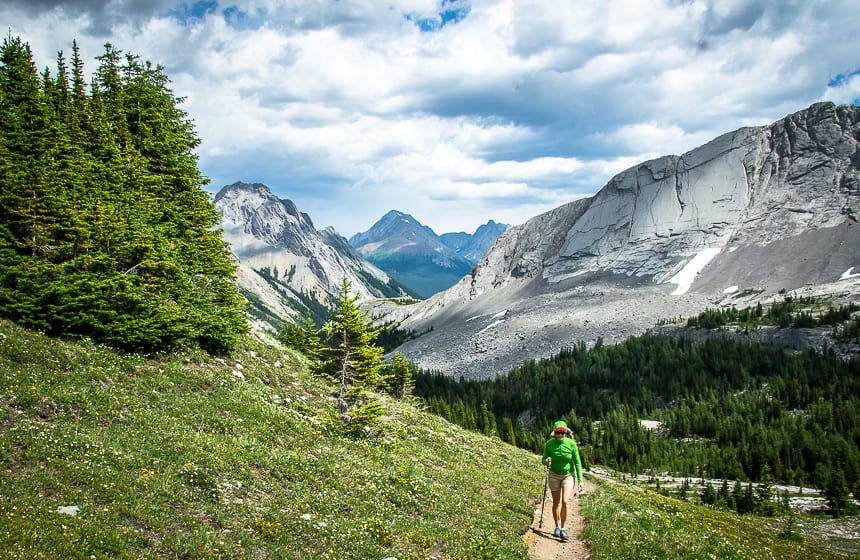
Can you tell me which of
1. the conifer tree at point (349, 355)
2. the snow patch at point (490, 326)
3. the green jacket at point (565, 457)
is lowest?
the snow patch at point (490, 326)

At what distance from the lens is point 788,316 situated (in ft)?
468

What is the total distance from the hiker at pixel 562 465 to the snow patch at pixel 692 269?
7365 inches

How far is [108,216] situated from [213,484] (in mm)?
18299

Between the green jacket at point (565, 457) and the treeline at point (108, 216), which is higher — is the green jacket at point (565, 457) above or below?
below

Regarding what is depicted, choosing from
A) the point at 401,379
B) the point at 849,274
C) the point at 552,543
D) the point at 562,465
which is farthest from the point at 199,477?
the point at 849,274

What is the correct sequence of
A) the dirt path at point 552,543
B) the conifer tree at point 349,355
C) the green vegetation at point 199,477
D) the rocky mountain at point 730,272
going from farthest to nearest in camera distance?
the rocky mountain at point 730,272 → the conifer tree at point 349,355 → the dirt path at point 552,543 → the green vegetation at point 199,477

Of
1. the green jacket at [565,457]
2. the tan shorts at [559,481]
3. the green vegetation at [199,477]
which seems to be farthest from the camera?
the tan shorts at [559,481]

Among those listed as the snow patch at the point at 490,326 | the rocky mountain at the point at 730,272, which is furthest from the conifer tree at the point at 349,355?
the snow patch at the point at 490,326

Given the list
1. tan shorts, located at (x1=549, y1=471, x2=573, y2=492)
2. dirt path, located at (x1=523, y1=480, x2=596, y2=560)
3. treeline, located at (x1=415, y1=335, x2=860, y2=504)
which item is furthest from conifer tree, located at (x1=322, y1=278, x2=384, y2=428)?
treeline, located at (x1=415, y1=335, x2=860, y2=504)

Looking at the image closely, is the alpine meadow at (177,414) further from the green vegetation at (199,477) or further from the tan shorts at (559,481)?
the tan shorts at (559,481)

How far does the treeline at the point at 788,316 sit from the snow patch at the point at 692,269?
74.7 ft

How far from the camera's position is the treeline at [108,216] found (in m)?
22.1

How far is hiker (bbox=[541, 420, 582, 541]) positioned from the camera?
1605 centimetres

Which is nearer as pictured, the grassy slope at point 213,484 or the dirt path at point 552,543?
the grassy slope at point 213,484
